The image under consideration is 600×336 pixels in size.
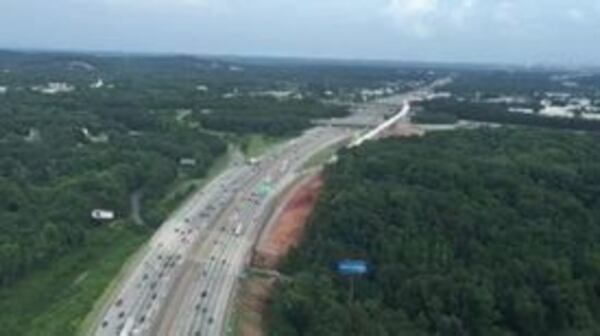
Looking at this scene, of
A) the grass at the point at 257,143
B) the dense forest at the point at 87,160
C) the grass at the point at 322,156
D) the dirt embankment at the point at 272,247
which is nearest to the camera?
the dirt embankment at the point at 272,247

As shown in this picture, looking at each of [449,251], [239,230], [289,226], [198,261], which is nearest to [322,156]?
→ [289,226]

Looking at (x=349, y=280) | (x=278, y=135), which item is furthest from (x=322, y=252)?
(x=278, y=135)

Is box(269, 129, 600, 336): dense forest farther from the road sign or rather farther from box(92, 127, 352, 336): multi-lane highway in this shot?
box(92, 127, 352, 336): multi-lane highway

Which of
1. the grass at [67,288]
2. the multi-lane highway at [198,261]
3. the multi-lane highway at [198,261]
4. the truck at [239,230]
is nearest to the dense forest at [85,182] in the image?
the grass at [67,288]

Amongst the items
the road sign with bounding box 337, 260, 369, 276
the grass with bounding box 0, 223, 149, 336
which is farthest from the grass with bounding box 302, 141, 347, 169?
the road sign with bounding box 337, 260, 369, 276

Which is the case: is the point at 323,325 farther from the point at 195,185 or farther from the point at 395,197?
the point at 195,185

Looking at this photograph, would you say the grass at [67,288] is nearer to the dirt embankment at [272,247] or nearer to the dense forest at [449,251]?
the dirt embankment at [272,247]

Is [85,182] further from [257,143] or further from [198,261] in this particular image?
[257,143]
